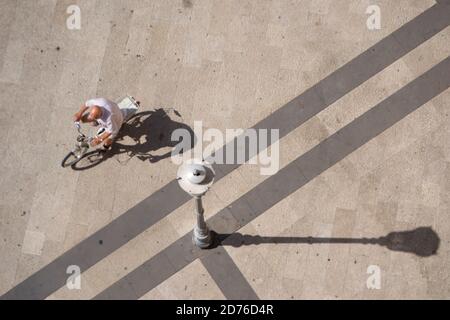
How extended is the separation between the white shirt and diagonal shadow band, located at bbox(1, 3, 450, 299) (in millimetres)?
1721

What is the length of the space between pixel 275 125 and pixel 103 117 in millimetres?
3774

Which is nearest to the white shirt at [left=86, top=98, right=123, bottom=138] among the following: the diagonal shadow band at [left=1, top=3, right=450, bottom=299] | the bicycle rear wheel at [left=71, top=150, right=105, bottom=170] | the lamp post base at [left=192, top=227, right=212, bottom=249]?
the bicycle rear wheel at [left=71, top=150, right=105, bottom=170]

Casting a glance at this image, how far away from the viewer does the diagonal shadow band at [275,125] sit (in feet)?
42.3

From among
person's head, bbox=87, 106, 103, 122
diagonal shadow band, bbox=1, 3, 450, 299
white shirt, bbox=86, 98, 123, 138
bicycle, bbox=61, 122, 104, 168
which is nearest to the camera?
person's head, bbox=87, 106, 103, 122

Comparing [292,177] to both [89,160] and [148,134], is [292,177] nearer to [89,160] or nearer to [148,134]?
[148,134]

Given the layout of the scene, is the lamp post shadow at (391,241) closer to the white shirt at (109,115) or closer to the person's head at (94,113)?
the white shirt at (109,115)

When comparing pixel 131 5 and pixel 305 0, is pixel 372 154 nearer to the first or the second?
pixel 305 0

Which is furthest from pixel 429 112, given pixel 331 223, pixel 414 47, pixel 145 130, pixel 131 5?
pixel 131 5

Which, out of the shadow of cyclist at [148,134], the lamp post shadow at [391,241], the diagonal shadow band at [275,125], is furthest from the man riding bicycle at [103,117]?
the lamp post shadow at [391,241]

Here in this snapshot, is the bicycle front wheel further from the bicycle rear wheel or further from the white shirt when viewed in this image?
the white shirt

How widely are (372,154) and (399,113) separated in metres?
1.13

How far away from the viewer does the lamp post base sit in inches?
472

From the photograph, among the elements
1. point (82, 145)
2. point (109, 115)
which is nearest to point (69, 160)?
point (82, 145)

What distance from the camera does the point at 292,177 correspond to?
1307 cm
